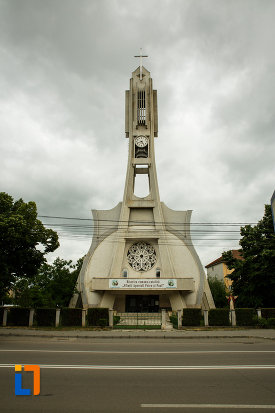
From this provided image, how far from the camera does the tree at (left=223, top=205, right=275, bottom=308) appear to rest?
23.5 metres

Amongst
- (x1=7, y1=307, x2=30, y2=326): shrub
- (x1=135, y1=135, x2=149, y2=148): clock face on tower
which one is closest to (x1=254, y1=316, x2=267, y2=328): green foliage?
(x1=7, y1=307, x2=30, y2=326): shrub

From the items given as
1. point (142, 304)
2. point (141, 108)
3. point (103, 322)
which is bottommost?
point (103, 322)

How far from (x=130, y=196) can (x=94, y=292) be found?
41.1ft

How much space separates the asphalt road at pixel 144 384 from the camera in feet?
16.3

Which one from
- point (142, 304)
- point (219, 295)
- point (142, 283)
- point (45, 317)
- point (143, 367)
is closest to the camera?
point (143, 367)

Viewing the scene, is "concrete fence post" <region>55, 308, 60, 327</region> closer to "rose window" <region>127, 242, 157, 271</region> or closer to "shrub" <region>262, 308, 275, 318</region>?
"shrub" <region>262, 308, 275, 318</region>

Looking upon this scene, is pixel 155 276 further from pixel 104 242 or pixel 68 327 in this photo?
pixel 68 327

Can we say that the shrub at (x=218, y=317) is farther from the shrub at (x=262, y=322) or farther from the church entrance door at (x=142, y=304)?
the church entrance door at (x=142, y=304)

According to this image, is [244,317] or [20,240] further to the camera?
[244,317]

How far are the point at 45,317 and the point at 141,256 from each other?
1716 cm

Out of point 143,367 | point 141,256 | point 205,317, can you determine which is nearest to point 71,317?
point 205,317

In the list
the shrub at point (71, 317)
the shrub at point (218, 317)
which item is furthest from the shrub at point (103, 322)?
the shrub at point (218, 317)

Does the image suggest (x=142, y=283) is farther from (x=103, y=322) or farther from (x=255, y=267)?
(x=255, y=267)

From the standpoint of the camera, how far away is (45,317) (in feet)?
71.2
